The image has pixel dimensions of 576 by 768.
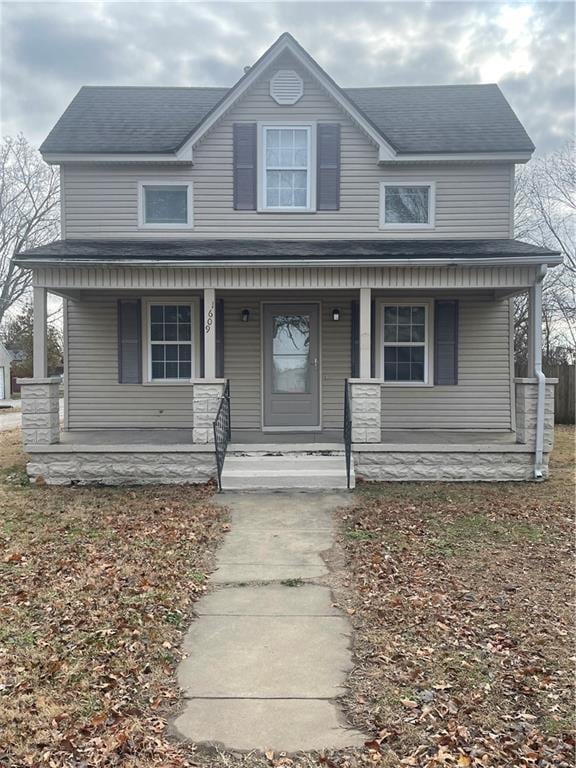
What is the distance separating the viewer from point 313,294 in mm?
10133

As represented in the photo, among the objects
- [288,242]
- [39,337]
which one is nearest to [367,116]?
[288,242]

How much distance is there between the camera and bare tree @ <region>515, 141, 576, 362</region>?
24156 millimetres

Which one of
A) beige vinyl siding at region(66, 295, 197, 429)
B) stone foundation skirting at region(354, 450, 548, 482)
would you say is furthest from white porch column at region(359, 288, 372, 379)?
beige vinyl siding at region(66, 295, 197, 429)

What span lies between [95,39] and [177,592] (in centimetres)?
1301

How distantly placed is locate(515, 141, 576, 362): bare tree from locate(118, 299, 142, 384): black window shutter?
63.0 ft

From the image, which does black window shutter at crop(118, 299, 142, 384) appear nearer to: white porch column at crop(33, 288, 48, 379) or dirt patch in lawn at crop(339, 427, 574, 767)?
white porch column at crop(33, 288, 48, 379)

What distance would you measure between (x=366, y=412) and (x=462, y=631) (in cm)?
479

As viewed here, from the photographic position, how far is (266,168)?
10000 millimetres

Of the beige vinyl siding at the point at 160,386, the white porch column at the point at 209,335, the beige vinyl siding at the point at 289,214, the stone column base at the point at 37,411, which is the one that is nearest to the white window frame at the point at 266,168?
the beige vinyl siding at the point at 289,214

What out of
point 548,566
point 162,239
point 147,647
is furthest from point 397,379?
point 147,647

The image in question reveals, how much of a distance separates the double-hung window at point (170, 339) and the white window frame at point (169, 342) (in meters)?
0.02

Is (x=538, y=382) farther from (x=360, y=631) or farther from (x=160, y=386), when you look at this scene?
(x=160, y=386)

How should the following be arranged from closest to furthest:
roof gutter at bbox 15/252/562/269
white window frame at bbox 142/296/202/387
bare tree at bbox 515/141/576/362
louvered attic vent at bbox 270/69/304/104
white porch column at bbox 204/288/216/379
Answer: roof gutter at bbox 15/252/562/269 < white porch column at bbox 204/288/216/379 < louvered attic vent at bbox 270/69/304/104 < white window frame at bbox 142/296/202/387 < bare tree at bbox 515/141/576/362

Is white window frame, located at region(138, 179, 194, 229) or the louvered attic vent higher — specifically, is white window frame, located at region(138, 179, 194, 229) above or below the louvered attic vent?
below
